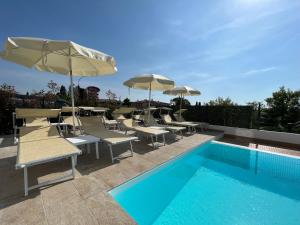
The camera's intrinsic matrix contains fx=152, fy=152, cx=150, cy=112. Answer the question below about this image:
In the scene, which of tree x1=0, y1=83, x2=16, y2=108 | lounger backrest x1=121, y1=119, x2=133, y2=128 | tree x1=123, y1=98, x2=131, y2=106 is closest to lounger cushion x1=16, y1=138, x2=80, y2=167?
lounger backrest x1=121, y1=119, x2=133, y2=128

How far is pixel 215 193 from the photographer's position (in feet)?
10.8

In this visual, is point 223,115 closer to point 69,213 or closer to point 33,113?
point 69,213

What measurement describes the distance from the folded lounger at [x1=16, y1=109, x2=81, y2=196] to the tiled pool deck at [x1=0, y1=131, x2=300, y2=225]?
0.78 ft

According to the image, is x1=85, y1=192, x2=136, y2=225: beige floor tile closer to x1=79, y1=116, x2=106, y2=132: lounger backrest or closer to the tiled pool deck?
the tiled pool deck

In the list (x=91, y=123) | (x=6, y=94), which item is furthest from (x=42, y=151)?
(x=6, y=94)

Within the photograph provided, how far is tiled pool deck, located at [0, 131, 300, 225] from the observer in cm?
200

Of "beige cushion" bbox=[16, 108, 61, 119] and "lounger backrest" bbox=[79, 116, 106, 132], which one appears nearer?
"beige cushion" bbox=[16, 108, 61, 119]

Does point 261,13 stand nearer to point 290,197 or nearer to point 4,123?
point 290,197

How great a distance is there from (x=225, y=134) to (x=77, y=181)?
8372mm

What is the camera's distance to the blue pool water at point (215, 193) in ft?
8.50

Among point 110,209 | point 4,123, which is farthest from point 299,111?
point 4,123

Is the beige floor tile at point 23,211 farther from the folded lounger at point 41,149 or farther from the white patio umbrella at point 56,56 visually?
the white patio umbrella at point 56,56

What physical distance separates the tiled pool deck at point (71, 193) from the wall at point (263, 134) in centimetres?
622

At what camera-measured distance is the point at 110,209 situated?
7.23ft
